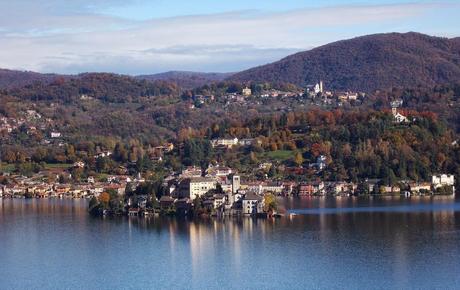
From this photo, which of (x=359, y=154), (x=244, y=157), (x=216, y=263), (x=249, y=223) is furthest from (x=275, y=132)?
(x=216, y=263)

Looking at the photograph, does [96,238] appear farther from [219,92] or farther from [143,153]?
[219,92]

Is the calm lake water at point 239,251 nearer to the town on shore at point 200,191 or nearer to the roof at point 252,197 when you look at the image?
the roof at point 252,197

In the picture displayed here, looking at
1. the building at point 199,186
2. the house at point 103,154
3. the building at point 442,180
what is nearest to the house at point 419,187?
the building at point 442,180

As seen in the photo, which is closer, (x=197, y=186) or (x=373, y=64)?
(x=197, y=186)

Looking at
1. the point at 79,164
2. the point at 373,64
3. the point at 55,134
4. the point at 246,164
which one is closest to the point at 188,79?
the point at 373,64

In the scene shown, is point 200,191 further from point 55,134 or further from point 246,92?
point 246,92

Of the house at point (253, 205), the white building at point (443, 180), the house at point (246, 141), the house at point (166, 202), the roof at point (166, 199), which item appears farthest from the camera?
the house at point (246, 141)
